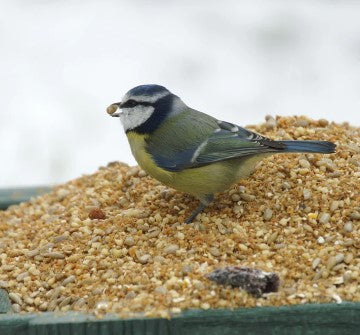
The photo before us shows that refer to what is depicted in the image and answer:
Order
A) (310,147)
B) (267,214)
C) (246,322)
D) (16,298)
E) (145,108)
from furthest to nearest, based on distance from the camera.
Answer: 1. (145,108)
2. (310,147)
3. (267,214)
4. (16,298)
5. (246,322)

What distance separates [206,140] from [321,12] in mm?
4790

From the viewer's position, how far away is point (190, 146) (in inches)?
149

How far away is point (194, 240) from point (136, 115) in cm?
66

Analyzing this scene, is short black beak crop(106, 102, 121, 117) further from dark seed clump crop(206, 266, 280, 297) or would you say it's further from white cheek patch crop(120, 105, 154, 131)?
dark seed clump crop(206, 266, 280, 297)

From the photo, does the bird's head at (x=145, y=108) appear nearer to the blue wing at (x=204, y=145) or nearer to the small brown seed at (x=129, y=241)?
the blue wing at (x=204, y=145)

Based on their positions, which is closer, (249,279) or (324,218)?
(249,279)

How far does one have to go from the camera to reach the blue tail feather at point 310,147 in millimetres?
3715

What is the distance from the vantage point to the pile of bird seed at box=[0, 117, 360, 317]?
310cm

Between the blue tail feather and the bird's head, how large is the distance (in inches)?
20.8

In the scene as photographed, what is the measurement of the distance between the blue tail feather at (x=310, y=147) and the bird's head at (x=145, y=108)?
1.73 feet

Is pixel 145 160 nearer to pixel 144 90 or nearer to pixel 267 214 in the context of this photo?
pixel 144 90

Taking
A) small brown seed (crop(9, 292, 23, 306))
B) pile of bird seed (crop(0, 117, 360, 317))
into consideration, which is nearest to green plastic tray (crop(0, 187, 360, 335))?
pile of bird seed (crop(0, 117, 360, 317))

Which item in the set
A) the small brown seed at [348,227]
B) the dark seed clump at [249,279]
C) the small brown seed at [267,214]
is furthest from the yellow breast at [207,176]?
the dark seed clump at [249,279]

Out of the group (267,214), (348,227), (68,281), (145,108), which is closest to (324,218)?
(348,227)
